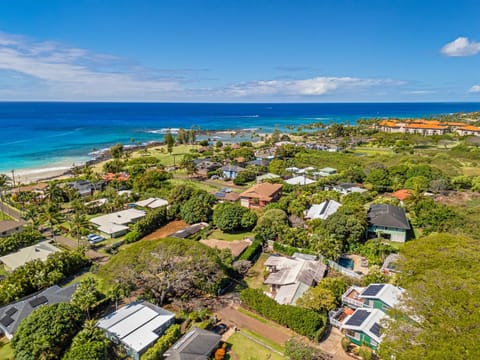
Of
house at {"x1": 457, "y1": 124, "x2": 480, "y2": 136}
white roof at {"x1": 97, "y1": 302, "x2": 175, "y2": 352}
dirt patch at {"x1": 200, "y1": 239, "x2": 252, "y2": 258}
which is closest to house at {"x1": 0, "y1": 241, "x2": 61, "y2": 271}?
white roof at {"x1": 97, "y1": 302, "x2": 175, "y2": 352}

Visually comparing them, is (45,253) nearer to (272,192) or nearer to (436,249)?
(272,192)

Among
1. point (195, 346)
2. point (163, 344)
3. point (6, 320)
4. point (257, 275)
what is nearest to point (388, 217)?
point (257, 275)

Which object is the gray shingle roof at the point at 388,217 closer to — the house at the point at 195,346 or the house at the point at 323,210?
the house at the point at 323,210

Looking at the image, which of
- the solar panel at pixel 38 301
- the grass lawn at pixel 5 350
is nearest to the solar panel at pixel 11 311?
the solar panel at pixel 38 301

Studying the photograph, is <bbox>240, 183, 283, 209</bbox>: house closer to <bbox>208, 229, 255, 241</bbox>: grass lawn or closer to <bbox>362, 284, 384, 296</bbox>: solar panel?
<bbox>208, 229, 255, 241</bbox>: grass lawn

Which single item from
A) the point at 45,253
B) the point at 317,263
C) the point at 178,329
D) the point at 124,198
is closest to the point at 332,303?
the point at 317,263

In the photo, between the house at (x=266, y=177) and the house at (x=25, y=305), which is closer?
the house at (x=25, y=305)
